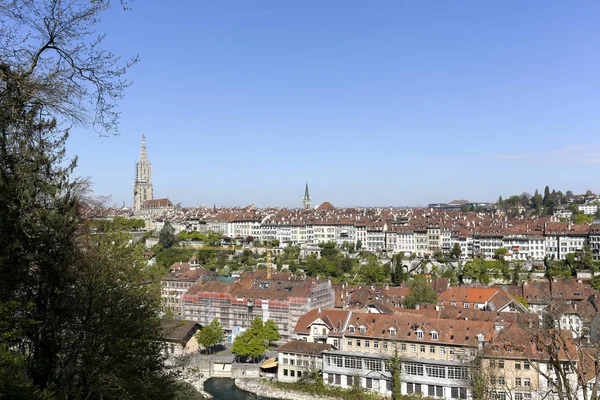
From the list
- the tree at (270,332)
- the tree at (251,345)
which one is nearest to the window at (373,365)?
the tree at (251,345)

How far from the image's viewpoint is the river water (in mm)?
18516

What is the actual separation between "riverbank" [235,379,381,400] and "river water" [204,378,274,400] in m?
0.20

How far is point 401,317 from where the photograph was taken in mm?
18734

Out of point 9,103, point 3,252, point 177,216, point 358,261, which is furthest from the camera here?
point 177,216

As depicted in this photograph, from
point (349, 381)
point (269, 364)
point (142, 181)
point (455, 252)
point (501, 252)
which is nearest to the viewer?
point (349, 381)

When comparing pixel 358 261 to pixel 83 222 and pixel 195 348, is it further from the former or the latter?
pixel 83 222

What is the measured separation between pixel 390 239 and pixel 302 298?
69.1 feet

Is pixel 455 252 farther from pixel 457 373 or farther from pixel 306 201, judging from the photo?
pixel 306 201

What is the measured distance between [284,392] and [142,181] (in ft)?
202

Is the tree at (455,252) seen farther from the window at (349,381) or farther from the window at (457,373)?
the window at (457,373)

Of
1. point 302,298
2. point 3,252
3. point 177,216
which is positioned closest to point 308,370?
point 302,298

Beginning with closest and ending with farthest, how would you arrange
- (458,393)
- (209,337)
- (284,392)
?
(458,393) → (284,392) → (209,337)

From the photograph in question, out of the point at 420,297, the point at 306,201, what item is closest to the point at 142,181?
the point at 306,201

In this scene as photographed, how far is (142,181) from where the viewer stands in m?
76.1
